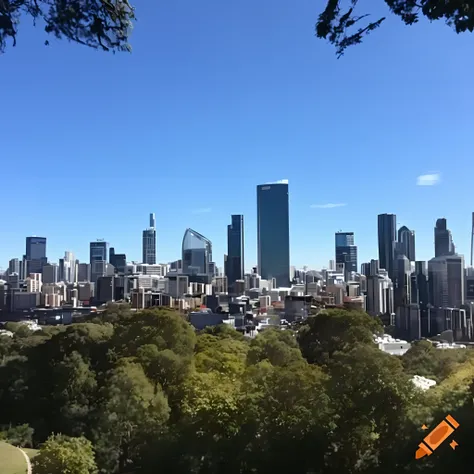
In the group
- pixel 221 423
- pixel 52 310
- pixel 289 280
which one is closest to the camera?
pixel 221 423

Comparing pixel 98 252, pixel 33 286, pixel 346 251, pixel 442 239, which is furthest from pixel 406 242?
pixel 98 252

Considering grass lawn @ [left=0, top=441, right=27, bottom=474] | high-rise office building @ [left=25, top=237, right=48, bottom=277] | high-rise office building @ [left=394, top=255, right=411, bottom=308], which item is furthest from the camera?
high-rise office building @ [left=25, top=237, right=48, bottom=277]

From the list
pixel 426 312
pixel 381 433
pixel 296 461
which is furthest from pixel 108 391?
pixel 426 312

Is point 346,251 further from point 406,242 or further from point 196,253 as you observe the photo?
point 196,253

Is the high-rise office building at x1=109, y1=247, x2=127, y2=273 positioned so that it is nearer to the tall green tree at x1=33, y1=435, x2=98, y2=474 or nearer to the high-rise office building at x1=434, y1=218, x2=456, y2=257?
the high-rise office building at x1=434, y1=218, x2=456, y2=257

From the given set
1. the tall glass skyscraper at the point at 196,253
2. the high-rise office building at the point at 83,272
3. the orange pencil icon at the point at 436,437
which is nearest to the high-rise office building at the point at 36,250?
the high-rise office building at the point at 83,272

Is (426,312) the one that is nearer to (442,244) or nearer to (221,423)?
(442,244)

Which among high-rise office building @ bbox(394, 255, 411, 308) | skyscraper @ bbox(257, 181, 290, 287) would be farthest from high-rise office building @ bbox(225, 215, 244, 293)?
high-rise office building @ bbox(394, 255, 411, 308)
